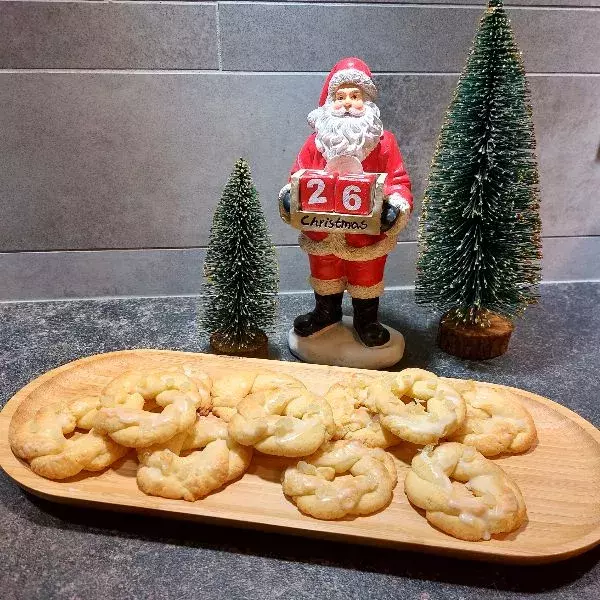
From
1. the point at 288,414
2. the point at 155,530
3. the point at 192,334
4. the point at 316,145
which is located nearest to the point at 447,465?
the point at 288,414

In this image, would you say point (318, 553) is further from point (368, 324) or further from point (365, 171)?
point (365, 171)

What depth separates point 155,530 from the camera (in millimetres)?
1038

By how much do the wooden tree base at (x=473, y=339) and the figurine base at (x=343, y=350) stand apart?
0.46ft

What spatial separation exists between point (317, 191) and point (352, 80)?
27cm

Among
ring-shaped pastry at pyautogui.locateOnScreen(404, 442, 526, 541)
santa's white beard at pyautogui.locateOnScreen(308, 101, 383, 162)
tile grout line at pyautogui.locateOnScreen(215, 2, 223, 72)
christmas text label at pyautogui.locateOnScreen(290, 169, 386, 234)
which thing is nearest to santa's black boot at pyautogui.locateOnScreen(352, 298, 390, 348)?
christmas text label at pyautogui.locateOnScreen(290, 169, 386, 234)

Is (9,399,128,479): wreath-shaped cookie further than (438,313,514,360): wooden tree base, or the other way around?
(438,313,514,360): wooden tree base

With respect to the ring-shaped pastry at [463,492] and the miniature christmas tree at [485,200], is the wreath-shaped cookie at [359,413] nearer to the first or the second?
the ring-shaped pastry at [463,492]

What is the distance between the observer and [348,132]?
129cm

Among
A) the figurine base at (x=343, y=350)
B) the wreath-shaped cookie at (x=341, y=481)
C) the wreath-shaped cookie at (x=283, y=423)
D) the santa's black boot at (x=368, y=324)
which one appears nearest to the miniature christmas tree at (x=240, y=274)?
the figurine base at (x=343, y=350)

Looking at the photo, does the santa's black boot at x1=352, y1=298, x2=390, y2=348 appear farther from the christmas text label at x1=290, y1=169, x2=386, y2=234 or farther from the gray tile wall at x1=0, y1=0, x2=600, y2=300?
the gray tile wall at x1=0, y1=0, x2=600, y2=300

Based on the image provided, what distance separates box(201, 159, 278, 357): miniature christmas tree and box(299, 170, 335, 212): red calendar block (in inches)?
5.9

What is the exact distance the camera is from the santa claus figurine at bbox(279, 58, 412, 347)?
1296mm

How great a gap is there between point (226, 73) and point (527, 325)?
1.15 meters

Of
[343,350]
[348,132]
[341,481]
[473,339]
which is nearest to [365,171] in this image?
[348,132]
